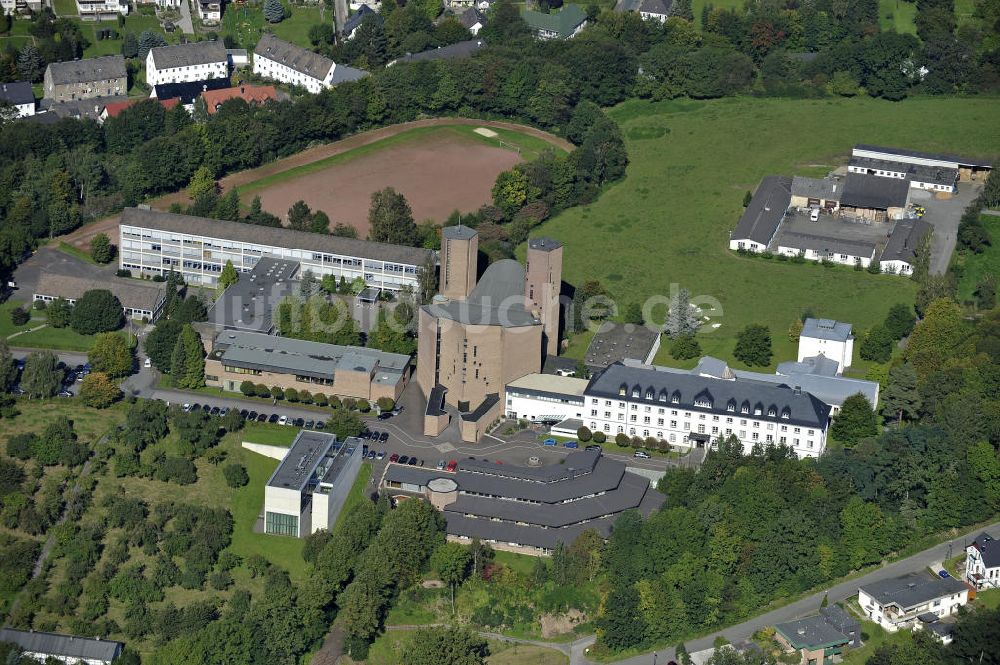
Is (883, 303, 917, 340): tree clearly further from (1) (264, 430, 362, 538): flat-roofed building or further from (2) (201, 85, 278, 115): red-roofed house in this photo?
(2) (201, 85, 278, 115): red-roofed house

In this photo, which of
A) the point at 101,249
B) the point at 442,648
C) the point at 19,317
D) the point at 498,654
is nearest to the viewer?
the point at 442,648

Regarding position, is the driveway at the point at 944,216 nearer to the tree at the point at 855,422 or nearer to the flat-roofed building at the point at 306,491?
the tree at the point at 855,422

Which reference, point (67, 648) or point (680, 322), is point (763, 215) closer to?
point (680, 322)

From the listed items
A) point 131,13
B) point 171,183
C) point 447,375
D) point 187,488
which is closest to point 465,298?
point 447,375

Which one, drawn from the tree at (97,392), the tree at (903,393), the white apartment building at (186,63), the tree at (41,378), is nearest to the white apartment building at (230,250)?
the tree at (41,378)

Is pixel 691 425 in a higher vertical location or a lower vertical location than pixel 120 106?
lower

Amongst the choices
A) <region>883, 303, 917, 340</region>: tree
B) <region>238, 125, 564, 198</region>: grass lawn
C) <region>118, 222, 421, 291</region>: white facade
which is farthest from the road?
<region>238, 125, 564, 198</region>: grass lawn

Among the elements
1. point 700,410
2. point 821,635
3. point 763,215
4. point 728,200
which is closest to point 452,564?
point 821,635
